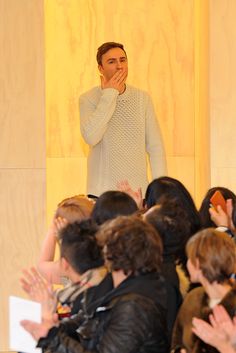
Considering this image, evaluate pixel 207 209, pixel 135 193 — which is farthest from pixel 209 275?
pixel 135 193

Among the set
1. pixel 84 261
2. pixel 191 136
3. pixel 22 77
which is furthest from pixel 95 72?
pixel 84 261

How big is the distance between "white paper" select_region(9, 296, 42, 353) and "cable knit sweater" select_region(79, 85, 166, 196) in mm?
2120

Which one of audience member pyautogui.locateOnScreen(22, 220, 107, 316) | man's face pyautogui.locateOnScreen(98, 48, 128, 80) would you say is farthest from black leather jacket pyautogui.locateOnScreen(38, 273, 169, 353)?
man's face pyautogui.locateOnScreen(98, 48, 128, 80)

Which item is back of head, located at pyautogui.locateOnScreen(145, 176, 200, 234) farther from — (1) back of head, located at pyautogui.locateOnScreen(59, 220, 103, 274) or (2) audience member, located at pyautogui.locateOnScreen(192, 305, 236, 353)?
(2) audience member, located at pyautogui.locateOnScreen(192, 305, 236, 353)

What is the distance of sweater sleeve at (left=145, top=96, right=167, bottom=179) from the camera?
6.11m

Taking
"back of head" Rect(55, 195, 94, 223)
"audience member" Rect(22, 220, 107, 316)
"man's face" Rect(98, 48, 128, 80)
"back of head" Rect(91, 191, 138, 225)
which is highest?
"man's face" Rect(98, 48, 128, 80)

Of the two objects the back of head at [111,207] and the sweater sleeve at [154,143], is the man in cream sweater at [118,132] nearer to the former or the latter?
the sweater sleeve at [154,143]

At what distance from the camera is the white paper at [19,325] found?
3.81 meters

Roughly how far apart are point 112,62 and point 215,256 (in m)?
2.75

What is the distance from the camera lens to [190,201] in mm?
4637

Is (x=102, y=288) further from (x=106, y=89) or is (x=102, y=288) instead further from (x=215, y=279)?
(x=106, y=89)

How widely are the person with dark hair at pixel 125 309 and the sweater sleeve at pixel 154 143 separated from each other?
243cm

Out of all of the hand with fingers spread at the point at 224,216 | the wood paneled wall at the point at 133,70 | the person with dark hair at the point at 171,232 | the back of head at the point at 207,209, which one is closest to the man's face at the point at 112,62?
the back of head at the point at 207,209

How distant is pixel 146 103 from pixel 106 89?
1.00ft
